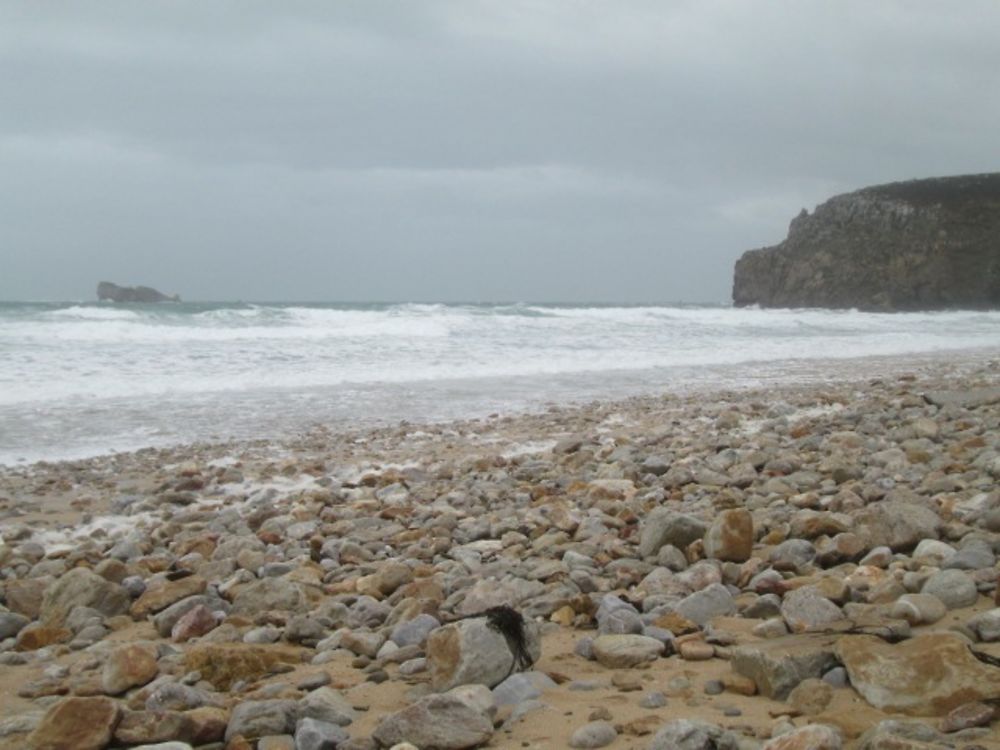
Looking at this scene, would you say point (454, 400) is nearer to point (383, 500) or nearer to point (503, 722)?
point (383, 500)

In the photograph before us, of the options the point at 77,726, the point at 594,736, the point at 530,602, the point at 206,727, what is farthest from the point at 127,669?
the point at 594,736

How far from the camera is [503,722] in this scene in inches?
83.8

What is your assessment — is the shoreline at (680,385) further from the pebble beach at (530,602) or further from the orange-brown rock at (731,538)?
the orange-brown rock at (731,538)

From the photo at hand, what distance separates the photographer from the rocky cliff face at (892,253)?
183 feet

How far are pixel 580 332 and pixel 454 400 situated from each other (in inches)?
522

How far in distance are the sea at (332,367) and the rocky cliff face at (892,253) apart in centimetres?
3078

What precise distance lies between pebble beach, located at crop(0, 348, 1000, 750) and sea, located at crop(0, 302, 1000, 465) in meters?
3.26

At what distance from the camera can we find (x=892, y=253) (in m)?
58.5

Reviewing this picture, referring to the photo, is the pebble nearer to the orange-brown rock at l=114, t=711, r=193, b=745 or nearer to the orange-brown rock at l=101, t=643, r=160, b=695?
the orange-brown rock at l=114, t=711, r=193, b=745

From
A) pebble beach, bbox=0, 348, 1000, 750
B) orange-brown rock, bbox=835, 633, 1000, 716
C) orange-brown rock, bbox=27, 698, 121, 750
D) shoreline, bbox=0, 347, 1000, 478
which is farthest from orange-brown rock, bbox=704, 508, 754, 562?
shoreline, bbox=0, 347, 1000, 478

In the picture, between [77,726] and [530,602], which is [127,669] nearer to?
[77,726]

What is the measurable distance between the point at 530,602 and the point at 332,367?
41.9ft

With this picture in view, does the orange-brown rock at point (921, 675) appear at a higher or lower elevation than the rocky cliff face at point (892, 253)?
lower

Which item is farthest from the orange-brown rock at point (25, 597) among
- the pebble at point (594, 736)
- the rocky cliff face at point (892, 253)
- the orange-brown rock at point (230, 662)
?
the rocky cliff face at point (892, 253)
